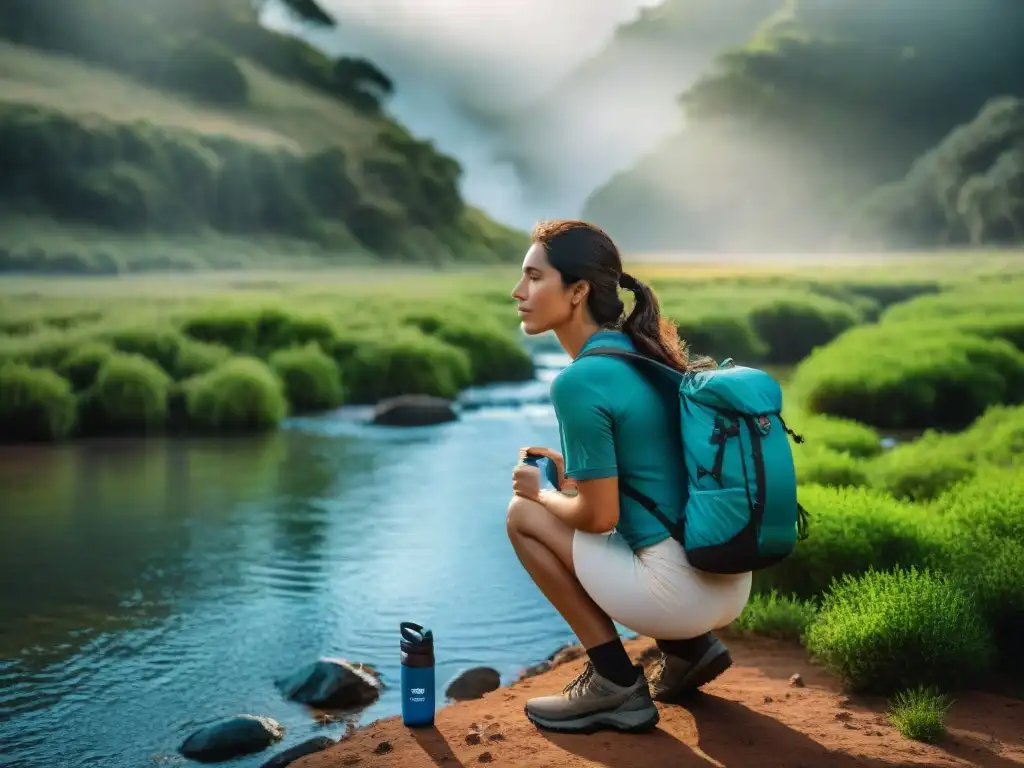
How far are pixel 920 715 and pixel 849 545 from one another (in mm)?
1166

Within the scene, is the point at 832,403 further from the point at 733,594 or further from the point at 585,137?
the point at 733,594

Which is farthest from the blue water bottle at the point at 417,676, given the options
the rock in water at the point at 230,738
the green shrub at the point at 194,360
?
the green shrub at the point at 194,360

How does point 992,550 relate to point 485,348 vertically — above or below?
below

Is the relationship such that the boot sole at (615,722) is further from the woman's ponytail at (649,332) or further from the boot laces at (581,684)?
the woman's ponytail at (649,332)

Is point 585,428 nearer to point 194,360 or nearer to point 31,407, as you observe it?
point 31,407

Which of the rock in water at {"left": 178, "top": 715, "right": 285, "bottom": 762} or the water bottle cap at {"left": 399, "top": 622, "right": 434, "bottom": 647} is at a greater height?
the water bottle cap at {"left": 399, "top": 622, "right": 434, "bottom": 647}

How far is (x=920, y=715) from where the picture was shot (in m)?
2.58

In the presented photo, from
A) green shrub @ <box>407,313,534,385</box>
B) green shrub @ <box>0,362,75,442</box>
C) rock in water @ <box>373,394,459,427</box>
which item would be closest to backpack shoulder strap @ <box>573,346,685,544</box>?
rock in water @ <box>373,394,459,427</box>

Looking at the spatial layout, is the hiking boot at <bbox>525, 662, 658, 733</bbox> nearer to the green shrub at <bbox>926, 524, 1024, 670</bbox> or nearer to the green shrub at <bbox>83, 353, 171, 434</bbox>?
the green shrub at <bbox>926, 524, 1024, 670</bbox>

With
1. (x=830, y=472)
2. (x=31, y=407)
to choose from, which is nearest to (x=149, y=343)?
(x=31, y=407)

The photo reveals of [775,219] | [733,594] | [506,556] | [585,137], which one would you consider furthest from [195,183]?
[733,594]

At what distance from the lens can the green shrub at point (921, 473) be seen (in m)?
5.41

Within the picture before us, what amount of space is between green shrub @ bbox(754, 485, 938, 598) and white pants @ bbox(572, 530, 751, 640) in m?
1.25

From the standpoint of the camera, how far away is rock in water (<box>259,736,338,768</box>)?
2.94 meters
